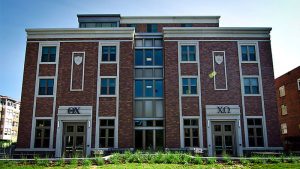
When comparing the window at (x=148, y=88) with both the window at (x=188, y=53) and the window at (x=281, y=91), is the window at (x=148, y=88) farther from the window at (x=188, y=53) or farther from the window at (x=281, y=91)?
the window at (x=281, y=91)

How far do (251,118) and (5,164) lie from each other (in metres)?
20.4

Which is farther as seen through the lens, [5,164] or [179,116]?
[179,116]

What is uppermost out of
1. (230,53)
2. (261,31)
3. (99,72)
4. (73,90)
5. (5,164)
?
(261,31)

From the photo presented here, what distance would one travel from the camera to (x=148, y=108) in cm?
2703

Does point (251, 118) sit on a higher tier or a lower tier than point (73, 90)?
lower

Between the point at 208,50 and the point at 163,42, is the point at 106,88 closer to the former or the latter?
the point at 163,42

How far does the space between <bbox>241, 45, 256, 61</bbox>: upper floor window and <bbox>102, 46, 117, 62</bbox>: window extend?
12647 mm

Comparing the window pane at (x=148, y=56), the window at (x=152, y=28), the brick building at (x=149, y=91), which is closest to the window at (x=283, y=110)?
the brick building at (x=149, y=91)

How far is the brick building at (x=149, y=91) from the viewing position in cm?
2553

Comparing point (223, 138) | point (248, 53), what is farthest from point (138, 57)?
point (223, 138)

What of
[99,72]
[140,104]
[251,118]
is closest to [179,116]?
[140,104]

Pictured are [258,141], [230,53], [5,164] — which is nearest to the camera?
[5,164]

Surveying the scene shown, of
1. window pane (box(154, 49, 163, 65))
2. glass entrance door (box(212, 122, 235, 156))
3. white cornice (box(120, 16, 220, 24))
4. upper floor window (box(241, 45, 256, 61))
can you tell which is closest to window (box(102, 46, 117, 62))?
window pane (box(154, 49, 163, 65))

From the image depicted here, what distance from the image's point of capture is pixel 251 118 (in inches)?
1028
